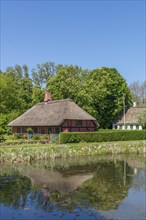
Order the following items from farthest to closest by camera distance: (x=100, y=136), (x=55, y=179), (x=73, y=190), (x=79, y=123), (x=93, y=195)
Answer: (x=79, y=123) < (x=100, y=136) < (x=55, y=179) < (x=73, y=190) < (x=93, y=195)

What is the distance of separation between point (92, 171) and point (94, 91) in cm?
3164

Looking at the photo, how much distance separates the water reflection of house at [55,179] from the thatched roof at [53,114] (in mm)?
16346

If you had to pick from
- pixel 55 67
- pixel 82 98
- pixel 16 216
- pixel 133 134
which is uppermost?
pixel 55 67

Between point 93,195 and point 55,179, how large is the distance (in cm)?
544

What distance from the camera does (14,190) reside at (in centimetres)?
1761

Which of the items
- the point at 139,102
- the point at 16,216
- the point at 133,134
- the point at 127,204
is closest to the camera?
the point at 16,216

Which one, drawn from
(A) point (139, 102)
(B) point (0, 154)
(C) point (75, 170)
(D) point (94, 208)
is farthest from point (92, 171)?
(A) point (139, 102)

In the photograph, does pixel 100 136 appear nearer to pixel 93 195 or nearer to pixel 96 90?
pixel 96 90

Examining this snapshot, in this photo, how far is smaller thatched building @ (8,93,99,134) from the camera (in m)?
40.5

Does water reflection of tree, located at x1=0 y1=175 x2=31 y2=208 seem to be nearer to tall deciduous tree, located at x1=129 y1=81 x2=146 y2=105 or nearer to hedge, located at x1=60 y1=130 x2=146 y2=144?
hedge, located at x1=60 y1=130 x2=146 y2=144

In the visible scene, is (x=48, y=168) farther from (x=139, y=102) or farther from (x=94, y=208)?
(x=139, y=102)

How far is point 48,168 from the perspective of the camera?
25109 mm

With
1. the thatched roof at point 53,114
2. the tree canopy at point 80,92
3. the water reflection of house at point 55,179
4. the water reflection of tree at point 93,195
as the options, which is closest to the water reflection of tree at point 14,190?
the water reflection of tree at point 93,195

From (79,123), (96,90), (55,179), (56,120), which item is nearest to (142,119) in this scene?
(96,90)
